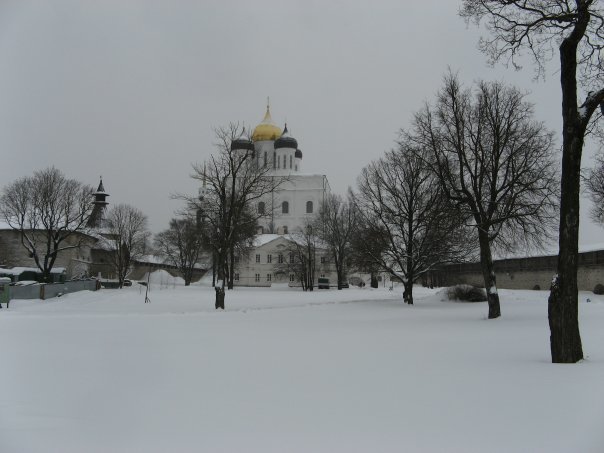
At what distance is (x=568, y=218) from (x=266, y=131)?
89113 mm

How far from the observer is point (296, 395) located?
22.4ft

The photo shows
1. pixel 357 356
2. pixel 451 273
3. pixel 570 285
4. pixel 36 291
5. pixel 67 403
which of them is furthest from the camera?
pixel 451 273

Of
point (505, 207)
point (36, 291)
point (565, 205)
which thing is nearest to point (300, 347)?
point (565, 205)

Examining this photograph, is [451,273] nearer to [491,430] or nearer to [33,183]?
[33,183]

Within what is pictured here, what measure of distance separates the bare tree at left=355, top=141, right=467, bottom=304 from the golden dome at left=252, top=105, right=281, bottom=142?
6332cm

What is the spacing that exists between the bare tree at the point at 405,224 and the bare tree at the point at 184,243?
89.8 feet

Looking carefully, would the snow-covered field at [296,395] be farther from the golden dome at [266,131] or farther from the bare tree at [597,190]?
the golden dome at [266,131]

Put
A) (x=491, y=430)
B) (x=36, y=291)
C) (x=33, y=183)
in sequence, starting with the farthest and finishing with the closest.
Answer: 1. (x=33, y=183)
2. (x=36, y=291)
3. (x=491, y=430)

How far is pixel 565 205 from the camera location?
955 cm

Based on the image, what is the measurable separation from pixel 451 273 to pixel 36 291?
154ft

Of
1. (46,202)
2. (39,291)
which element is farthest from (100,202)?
(39,291)

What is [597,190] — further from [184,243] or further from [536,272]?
[184,243]

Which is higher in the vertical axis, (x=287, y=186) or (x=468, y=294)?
(x=287, y=186)

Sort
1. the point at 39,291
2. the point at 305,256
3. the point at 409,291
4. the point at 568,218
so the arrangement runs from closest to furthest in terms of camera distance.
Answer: the point at 568,218 < the point at 39,291 < the point at 409,291 < the point at 305,256
